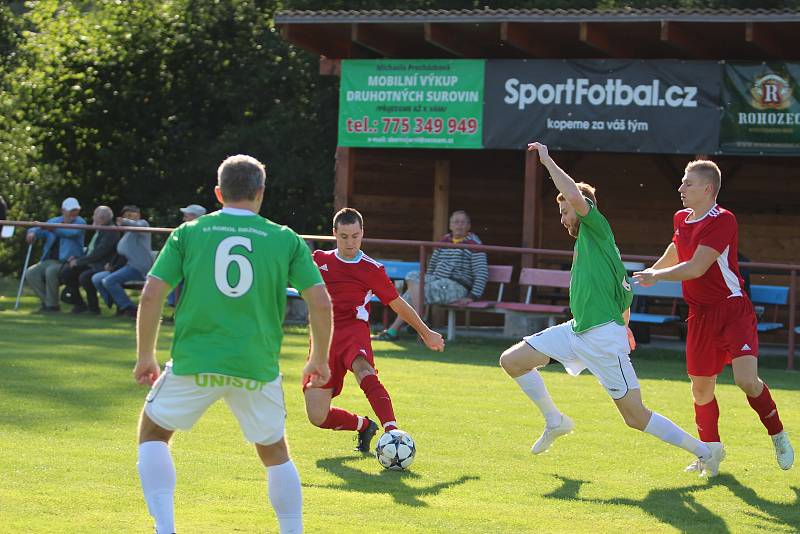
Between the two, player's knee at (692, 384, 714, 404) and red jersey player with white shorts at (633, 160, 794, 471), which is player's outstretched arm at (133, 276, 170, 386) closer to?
red jersey player with white shorts at (633, 160, 794, 471)

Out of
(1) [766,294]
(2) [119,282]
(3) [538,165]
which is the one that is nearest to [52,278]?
(2) [119,282]

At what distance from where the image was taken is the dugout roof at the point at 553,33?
16156 mm

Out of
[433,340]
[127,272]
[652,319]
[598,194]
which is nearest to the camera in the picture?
[433,340]

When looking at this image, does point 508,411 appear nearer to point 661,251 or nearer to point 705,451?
point 705,451

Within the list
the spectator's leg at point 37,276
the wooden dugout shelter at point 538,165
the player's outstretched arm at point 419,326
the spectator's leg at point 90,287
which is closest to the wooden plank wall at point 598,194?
the wooden dugout shelter at point 538,165

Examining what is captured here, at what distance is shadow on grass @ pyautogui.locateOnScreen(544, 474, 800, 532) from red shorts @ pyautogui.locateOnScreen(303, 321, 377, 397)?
1.46 m

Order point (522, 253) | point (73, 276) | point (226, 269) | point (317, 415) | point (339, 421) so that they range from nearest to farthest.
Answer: point (226, 269) → point (317, 415) → point (339, 421) → point (522, 253) → point (73, 276)

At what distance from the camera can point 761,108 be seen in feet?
54.0

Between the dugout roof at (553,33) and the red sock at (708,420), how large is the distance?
8859 millimetres

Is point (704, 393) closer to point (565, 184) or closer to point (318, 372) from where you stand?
point (565, 184)

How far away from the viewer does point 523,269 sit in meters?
16.3

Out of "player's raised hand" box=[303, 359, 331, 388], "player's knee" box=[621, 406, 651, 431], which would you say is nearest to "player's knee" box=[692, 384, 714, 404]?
"player's knee" box=[621, 406, 651, 431]

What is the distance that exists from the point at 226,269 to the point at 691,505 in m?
3.12

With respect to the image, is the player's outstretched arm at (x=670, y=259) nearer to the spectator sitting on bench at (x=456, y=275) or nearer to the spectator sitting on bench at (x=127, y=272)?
the spectator sitting on bench at (x=456, y=275)
